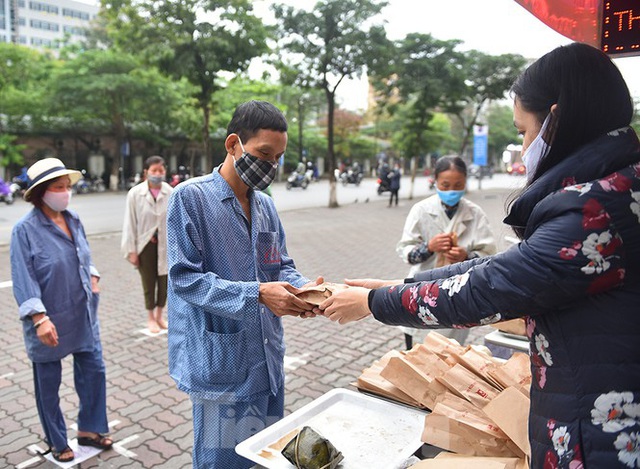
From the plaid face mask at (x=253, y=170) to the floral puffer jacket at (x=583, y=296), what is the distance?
3.82 feet

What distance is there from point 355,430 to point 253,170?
3.73ft

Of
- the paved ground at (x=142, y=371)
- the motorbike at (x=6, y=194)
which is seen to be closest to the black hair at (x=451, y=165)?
the paved ground at (x=142, y=371)

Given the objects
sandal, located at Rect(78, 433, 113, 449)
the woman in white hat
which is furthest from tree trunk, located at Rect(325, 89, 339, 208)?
sandal, located at Rect(78, 433, 113, 449)

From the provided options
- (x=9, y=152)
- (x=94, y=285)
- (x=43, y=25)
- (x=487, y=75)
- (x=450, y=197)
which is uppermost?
(x=43, y=25)

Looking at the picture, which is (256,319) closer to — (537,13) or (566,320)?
(566,320)

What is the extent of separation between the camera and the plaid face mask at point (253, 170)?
87.7 inches

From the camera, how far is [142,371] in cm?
491

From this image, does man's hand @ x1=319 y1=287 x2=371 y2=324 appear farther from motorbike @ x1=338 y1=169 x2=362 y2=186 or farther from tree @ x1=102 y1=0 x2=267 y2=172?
motorbike @ x1=338 y1=169 x2=362 y2=186

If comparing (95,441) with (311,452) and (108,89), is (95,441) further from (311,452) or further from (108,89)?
(108,89)

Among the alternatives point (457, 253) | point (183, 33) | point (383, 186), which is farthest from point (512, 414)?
point (383, 186)

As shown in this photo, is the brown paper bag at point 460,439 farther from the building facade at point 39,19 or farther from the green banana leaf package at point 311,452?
the building facade at point 39,19

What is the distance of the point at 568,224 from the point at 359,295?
2.32 ft

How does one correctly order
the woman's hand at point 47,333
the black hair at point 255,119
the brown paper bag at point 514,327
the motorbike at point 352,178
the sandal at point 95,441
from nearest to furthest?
the black hair at point 255,119 → the brown paper bag at point 514,327 → the woman's hand at point 47,333 → the sandal at point 95,441 → the motorbike at point 352,178

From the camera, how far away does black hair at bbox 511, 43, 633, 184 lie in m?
1.32
